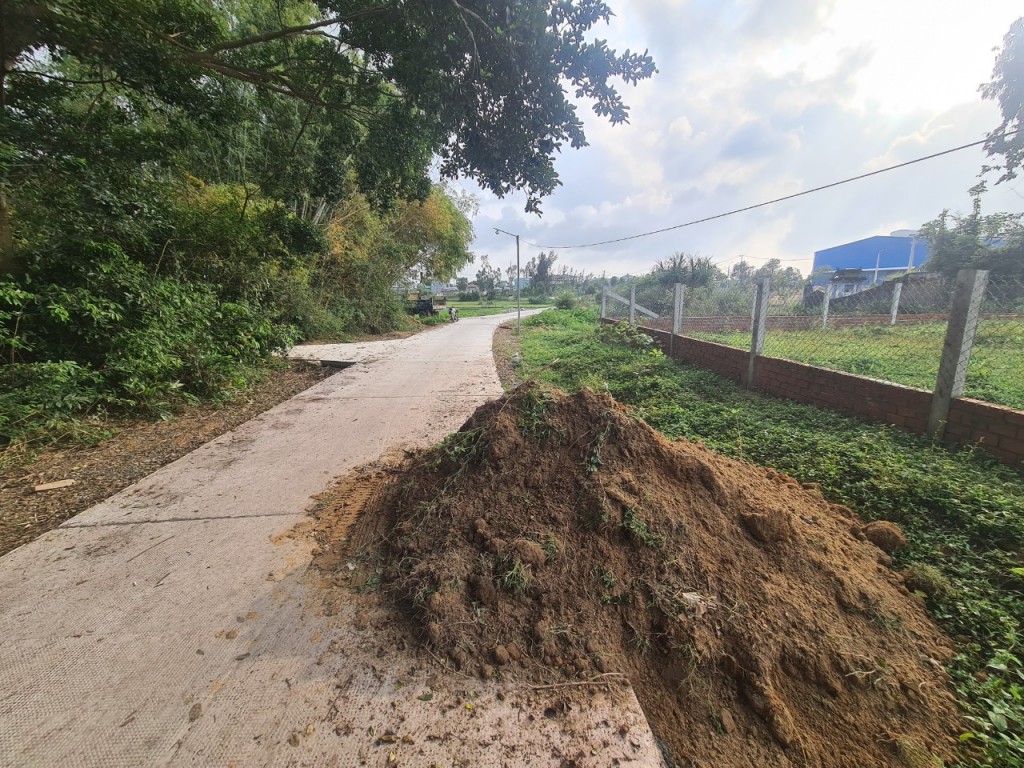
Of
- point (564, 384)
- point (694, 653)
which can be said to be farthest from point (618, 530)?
point (564, 384)

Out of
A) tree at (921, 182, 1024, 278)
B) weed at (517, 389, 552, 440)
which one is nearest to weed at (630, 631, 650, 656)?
weed at (517, 389, 552, 440)

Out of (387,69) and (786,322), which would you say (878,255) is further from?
(387,69)

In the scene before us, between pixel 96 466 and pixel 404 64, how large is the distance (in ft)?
15.7

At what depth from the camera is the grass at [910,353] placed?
12.8 ft

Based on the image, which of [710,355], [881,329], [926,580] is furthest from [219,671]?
[881,329]

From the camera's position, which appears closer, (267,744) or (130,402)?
(267,744)

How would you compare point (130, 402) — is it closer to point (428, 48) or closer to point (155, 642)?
point (155, 642)

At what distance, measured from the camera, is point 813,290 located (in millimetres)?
11750

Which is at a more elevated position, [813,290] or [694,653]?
[813,290]

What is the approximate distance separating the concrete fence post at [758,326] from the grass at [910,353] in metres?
0.42

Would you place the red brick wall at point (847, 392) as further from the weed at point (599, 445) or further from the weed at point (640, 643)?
the weed at point (640, 643)

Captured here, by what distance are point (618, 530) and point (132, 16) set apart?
688 cm

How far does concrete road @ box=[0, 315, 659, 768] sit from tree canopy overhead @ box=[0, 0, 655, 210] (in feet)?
13.2

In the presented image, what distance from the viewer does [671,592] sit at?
1.67m
